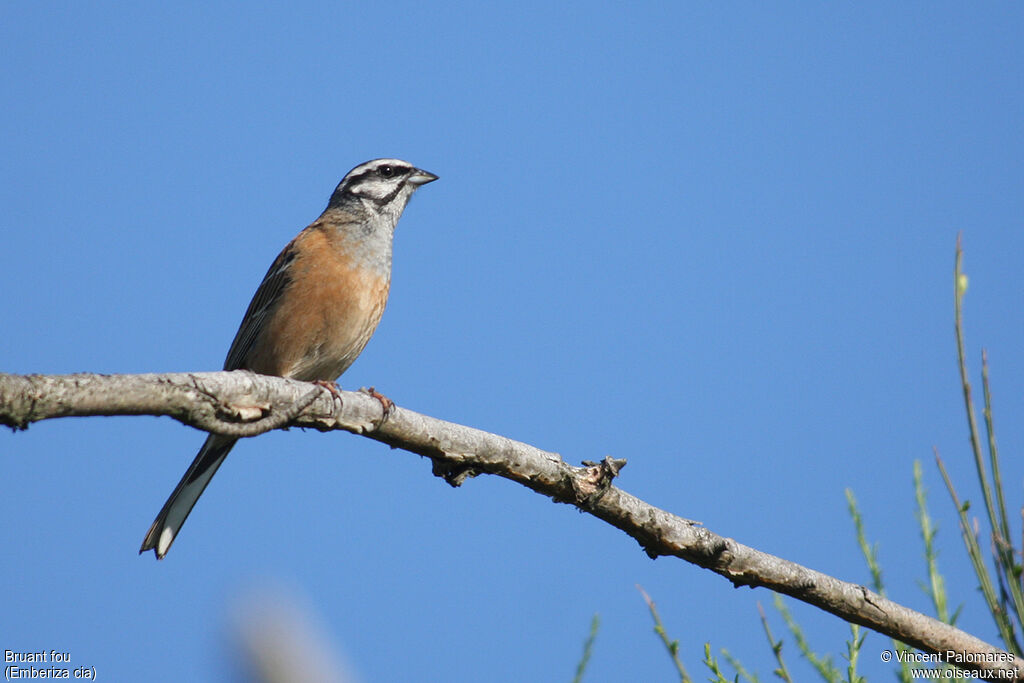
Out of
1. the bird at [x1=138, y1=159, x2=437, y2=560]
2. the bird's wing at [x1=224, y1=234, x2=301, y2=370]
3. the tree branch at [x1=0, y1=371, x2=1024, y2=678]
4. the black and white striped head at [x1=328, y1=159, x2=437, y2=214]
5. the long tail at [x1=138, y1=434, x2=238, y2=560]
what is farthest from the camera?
the black and white striped head at [x1=328, y1=159, x2=437, y2=214]

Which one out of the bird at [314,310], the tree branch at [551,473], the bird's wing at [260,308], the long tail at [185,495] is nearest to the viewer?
the tree branch at [551,473]

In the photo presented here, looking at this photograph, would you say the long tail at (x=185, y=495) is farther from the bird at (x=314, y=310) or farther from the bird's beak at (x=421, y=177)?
the bird's beak at (x=421, y=177)

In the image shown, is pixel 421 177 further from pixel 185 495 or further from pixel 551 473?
pixel 551 473

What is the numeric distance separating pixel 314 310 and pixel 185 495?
157cm

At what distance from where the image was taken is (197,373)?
3629 mm

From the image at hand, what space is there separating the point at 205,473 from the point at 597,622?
3499 mm

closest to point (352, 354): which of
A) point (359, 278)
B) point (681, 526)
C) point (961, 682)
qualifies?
point (359, 278)

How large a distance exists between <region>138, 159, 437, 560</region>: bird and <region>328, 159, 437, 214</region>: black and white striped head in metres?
0.36

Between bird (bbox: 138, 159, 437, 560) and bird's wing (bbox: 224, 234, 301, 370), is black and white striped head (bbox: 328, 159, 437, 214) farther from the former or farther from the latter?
bird's wing (bbox: 224, 234, 301, 370)

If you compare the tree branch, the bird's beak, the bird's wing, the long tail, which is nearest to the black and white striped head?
the bird's beak

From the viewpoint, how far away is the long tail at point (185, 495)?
5.70 m

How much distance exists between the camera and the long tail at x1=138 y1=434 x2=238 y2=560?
18.7 feet

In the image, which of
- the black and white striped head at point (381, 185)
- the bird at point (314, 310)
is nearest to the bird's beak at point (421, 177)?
the black and white striped head at point (381, 185)

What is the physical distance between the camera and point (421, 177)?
326 inches
